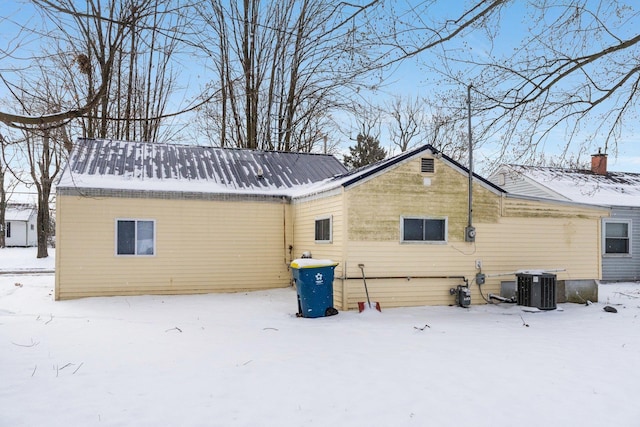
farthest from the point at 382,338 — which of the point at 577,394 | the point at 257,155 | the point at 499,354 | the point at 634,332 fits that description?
the point at 257,155

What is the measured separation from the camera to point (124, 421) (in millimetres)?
4578

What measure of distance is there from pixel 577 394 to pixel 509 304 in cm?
643

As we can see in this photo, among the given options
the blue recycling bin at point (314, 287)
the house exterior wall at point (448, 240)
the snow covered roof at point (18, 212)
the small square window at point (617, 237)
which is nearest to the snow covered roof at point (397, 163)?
the house exterior wall at point (448, 240)

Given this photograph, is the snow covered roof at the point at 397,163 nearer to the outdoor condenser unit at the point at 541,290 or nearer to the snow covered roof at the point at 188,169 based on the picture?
the outdoor condenser unit at the point at 541,290

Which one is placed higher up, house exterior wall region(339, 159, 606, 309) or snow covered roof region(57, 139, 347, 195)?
snow covered roof region(57, 139, 347, 195)

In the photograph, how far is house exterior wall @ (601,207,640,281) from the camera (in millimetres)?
17625

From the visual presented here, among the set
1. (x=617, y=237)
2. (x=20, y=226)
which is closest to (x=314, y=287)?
(x=617, y=237)

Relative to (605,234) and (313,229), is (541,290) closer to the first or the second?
(313,229)

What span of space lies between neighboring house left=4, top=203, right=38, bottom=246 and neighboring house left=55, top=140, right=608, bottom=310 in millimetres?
34633

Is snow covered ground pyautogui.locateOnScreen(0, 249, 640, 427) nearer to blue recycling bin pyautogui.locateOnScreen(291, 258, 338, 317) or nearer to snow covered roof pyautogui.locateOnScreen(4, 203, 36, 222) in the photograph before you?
blue recycling bin pyautogui.locateOnScreen(291, 258, 338, 317)

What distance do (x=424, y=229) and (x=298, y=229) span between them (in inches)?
142

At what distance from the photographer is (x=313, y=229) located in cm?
1241

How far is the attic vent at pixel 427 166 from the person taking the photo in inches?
444

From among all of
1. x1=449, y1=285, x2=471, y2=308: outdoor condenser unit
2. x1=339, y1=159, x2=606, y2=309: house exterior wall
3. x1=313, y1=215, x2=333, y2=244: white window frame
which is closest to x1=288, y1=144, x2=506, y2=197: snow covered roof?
x1=339, y1=159, x2=606, y2=309: house exterior wall
